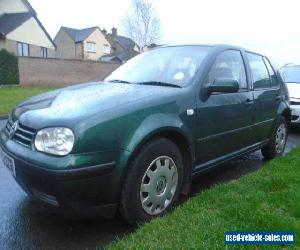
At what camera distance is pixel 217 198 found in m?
3.68

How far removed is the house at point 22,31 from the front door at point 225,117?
104ft

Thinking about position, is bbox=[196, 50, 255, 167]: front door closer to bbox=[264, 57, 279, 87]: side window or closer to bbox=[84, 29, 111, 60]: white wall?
bbox=[264, 57, 279, 87]: side window

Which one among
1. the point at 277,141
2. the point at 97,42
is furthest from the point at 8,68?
the point at 97,42

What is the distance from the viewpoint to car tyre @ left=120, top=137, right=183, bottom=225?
3037 millimetres

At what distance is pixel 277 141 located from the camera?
5.69m

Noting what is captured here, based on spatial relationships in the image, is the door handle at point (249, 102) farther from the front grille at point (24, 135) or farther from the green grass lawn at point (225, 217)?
the front grille at point (24, 135)

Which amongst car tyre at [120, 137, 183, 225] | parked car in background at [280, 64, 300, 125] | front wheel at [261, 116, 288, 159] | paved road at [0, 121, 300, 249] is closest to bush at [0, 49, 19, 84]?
parked car in background at [280, 64, 300, 125]

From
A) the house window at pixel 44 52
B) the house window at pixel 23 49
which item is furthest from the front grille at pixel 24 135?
the house window at pixel 44 52

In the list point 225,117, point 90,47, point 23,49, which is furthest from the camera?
point 90,47

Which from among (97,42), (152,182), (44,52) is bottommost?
(44,52)

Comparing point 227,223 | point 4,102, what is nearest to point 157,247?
point 227,223

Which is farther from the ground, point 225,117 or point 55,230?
point 225,117

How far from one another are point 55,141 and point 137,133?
2.16 ft

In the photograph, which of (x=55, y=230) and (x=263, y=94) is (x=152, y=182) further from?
(x=263, y=94)
